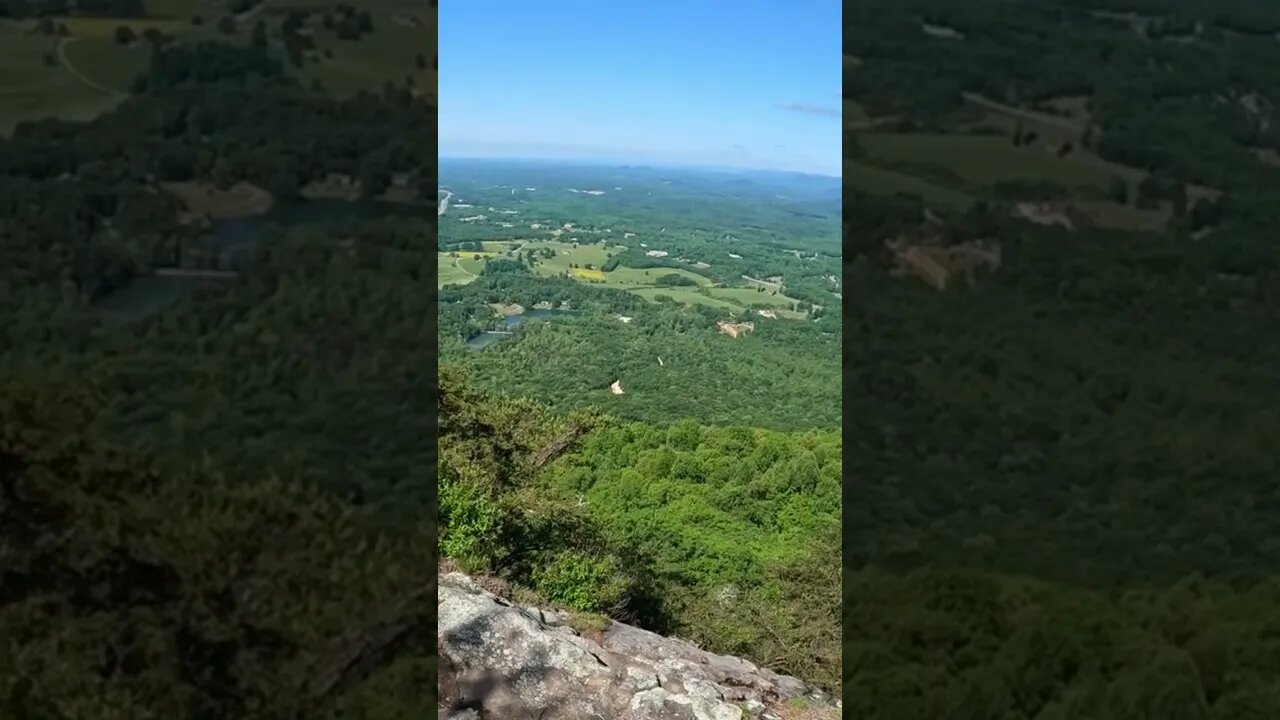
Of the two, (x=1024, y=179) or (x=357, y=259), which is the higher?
(x=1024, y=179)

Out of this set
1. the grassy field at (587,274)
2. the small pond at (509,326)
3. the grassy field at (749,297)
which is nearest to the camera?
the small pond at (509,326)

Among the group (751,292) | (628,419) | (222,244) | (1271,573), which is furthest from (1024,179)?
(751,292)

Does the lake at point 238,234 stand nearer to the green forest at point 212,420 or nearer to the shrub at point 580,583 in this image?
the green forest at point 212,420

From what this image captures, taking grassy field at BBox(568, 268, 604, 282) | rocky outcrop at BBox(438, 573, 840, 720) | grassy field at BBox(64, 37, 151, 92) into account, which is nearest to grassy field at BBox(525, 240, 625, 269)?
grassy field at BBox(568, 268, 604, 282)

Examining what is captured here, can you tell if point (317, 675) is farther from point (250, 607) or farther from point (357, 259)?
point (357, 259)

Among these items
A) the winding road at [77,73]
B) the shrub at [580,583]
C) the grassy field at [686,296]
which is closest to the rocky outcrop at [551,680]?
the winding road at [77,73]
